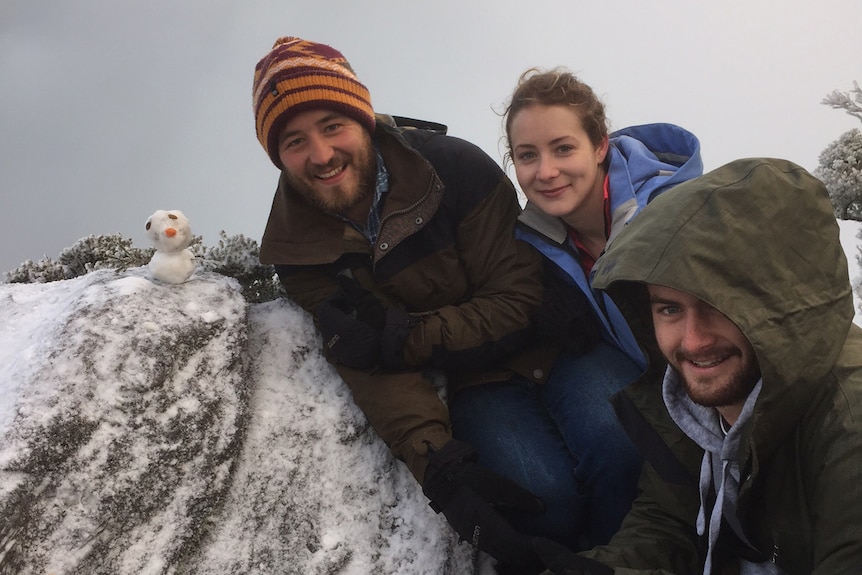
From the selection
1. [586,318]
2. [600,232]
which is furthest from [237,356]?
[600,232]

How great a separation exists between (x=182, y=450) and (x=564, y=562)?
5.34 feet

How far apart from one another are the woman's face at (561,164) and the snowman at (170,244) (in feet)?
5.69

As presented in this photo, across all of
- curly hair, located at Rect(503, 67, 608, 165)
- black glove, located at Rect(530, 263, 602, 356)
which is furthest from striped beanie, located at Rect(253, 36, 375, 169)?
black glove, located at Rect(530, 263, 602, 356)

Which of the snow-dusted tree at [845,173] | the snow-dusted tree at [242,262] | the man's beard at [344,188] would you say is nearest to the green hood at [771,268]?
the man's beard at [344,188]

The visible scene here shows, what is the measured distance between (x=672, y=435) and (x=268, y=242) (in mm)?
2112

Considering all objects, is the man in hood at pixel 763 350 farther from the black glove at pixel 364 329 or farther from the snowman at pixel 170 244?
the snowman at pixel 170 244

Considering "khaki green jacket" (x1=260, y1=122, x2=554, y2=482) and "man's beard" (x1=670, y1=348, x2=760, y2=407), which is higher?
"khaki green jacket" (x1=260, y1=122, x2=554, y2=482)

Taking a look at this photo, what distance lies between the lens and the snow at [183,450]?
2158 mm

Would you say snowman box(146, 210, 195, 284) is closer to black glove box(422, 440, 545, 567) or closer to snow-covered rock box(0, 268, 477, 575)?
snow-covered rock box(0, 268, 477, 575)

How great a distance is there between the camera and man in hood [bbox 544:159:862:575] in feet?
4.95

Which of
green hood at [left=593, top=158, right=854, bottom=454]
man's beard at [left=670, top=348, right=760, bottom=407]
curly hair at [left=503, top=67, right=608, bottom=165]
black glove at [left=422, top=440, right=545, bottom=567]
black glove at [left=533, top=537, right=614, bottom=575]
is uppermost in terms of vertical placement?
curly hair at [left=503, top=67, right=608, bottom=165]

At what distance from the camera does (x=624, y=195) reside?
2.74m

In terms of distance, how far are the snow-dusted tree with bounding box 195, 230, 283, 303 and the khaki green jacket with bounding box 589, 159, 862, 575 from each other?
2737mm

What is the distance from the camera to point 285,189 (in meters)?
3.07
